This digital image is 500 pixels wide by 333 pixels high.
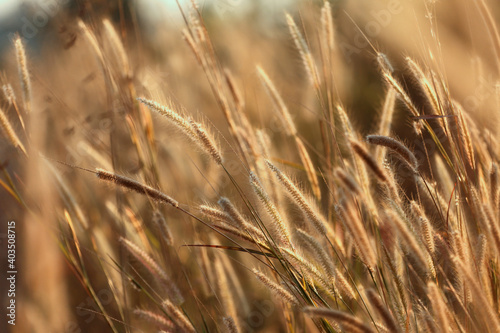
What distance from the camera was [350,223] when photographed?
0.71 m

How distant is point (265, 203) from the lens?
0.92 meters

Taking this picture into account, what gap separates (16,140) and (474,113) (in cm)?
168

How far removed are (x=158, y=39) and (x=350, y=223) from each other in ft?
10.0

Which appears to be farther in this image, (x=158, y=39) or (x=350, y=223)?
(x=158, y=39)

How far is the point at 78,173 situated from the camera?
1.89 metres

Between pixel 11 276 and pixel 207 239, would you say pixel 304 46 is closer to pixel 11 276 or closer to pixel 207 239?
pixel 207 239

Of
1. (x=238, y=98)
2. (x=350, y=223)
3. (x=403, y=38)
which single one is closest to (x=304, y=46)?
(x=238, y=98)

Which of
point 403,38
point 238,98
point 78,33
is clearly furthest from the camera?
point 403,38

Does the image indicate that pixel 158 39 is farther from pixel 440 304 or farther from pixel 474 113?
pixel 440 304

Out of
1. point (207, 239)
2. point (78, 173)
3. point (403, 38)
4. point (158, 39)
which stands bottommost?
point (207, 239)

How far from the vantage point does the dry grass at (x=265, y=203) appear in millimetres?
914

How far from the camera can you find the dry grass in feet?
3.00

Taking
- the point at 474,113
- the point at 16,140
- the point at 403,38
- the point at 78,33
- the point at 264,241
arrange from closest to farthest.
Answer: the point at 264,241
the point at 16,140
the point at 474,113
the point at 78,33
the point at 403,38

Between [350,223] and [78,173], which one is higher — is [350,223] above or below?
below
